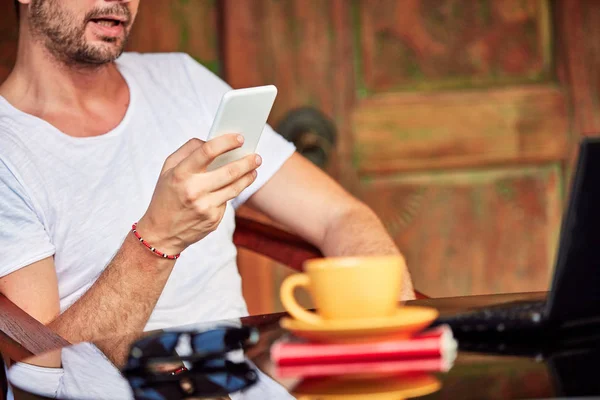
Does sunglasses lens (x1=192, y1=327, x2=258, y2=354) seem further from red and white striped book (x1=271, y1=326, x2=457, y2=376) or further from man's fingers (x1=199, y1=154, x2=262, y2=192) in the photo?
man's fingers (x1=199, y1=154, x2=262, y2=192)

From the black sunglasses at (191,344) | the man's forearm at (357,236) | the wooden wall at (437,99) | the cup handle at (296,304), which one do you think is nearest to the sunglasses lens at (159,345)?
the black sunglasses at (191,344)

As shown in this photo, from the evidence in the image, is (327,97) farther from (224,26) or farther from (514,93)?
(514,93)

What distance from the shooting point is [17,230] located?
58.2 inches

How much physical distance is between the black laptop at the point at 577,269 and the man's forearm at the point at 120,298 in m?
0.56

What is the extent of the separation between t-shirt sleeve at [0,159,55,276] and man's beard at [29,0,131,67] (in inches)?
10.4

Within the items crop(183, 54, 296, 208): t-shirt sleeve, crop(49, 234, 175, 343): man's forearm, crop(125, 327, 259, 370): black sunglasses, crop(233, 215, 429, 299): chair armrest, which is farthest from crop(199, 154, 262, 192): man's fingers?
crop(183, 54, 296, 208): t-shirt sleeve

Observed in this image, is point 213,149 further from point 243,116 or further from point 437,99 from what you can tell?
point 437,99

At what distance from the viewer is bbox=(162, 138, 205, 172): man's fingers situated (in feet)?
4.01

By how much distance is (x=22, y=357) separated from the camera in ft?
3.76

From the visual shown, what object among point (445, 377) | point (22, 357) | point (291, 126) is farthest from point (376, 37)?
point (445, 377)

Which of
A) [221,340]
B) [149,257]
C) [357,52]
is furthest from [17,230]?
[357,52]

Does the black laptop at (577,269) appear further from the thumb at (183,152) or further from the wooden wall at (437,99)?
the wooden wall at (437,99)

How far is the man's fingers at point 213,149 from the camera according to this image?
3.77ft

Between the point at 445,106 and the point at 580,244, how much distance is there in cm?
149
